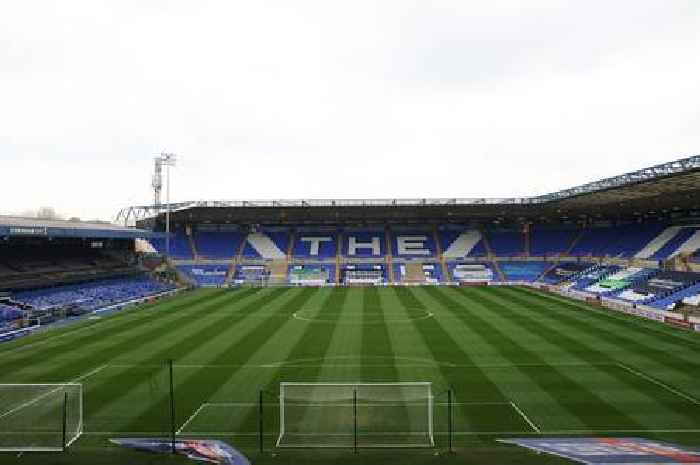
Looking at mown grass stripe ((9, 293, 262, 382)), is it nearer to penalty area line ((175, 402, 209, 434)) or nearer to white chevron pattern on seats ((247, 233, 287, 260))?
penalty area line ((175, 402, 209, 434))

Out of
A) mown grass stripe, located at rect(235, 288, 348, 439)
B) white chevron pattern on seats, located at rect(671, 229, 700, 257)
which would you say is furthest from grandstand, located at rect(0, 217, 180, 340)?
white chevron pattern on seats, located at rect(671, 229, 700, 257)

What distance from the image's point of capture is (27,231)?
39.6 m

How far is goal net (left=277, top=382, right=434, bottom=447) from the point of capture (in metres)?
15.2

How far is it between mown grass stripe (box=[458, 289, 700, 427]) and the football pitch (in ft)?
0.32

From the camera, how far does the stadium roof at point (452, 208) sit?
4966 centimetres

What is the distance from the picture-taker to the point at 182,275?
66188mm

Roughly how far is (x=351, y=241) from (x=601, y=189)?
122 feet

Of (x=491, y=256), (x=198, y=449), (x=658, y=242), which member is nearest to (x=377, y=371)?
(x=198, y=449)

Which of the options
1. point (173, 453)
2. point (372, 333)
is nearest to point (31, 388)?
point (173, 453)

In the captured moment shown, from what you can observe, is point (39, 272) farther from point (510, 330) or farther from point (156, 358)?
point (510, 330)

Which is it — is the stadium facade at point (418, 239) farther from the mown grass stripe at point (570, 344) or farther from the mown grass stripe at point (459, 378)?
the mown grass stripe at point (459, 378)

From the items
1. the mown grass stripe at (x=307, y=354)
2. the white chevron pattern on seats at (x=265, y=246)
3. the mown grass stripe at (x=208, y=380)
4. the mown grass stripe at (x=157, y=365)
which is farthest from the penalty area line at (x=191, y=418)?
the white chevron pattern on seats at (x=265, y=246)

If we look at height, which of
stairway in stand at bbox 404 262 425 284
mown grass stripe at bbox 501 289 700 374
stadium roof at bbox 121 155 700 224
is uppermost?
stadium roof at bbox 121 155 700 224

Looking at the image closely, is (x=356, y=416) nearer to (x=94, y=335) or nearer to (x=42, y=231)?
(x=94, y=335)
